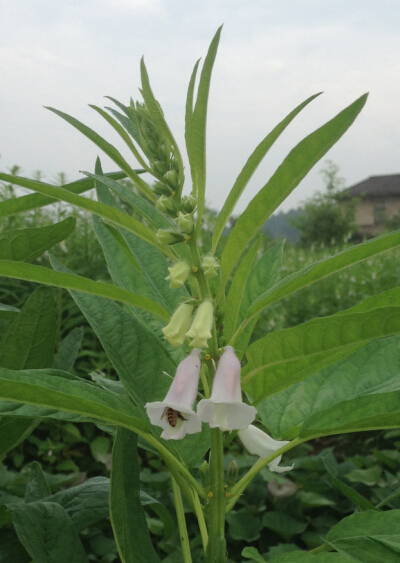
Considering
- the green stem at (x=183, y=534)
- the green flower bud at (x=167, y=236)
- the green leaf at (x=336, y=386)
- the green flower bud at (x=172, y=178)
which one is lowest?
the green stem at (x=183, y=534)

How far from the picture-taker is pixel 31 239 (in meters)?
1.18

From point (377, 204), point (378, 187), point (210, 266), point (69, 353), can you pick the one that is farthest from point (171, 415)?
point (378, 187)

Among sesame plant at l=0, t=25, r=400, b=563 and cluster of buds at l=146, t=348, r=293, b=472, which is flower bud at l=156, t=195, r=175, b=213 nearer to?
sesame plant at l=0, t=25, r=400, b=563

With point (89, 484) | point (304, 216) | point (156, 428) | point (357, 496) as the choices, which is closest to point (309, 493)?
point (357, 496)

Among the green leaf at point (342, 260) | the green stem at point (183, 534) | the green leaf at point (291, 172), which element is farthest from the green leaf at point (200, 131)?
the green stem at point (183, 534)

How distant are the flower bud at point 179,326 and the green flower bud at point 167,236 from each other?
0.11m

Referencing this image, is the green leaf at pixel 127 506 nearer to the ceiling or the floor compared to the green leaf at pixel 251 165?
nearer to the floor

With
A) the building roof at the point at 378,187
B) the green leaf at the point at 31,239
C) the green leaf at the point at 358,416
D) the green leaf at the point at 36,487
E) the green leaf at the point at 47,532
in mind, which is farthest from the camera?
the building roof at the point at 378,187

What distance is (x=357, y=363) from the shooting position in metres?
1.13

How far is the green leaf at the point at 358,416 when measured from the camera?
0.83 meters

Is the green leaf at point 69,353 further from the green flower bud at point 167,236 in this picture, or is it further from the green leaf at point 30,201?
the green flower bud at point 167,236

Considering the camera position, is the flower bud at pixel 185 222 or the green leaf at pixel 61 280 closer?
the green leaf at pixel 61 280

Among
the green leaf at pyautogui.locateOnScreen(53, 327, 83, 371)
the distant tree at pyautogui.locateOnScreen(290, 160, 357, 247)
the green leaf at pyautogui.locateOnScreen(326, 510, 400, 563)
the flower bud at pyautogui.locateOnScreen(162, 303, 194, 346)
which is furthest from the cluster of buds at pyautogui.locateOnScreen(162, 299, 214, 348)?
the distant tree at pyautogui.locateOnScreen(290, 160, 357, 247)

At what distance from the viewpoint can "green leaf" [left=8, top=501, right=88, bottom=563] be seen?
1041mm
